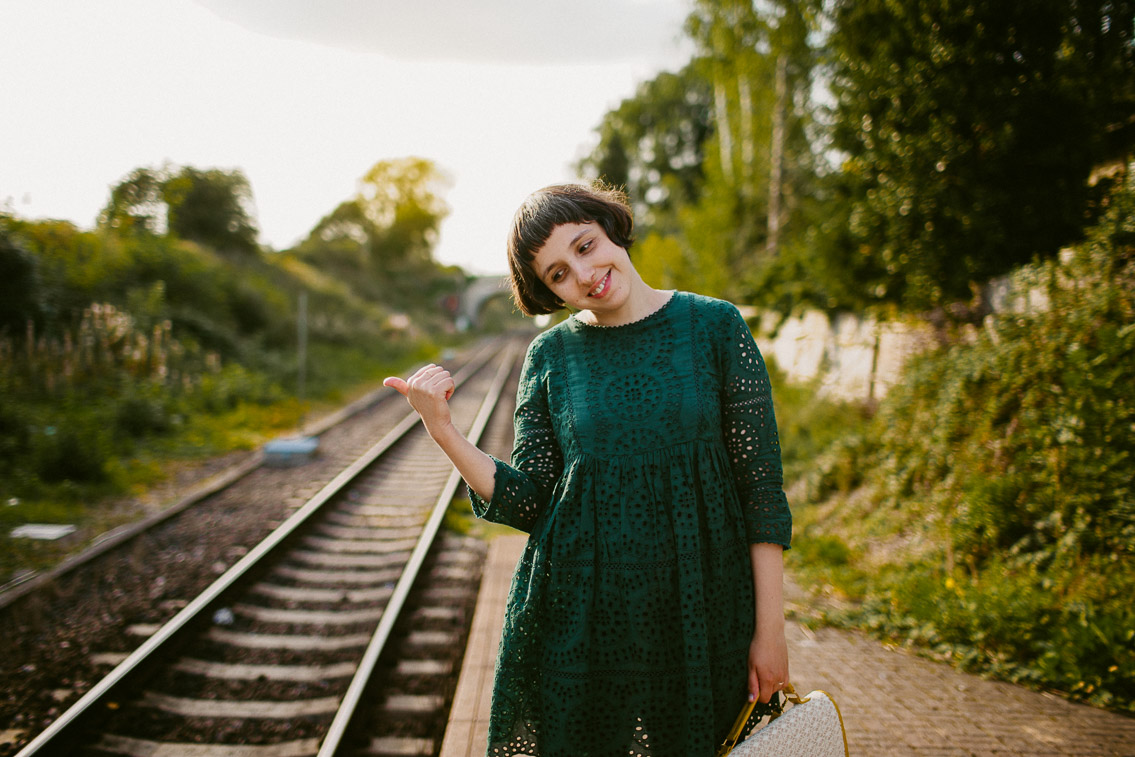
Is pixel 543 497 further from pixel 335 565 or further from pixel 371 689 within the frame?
pixel 335 565

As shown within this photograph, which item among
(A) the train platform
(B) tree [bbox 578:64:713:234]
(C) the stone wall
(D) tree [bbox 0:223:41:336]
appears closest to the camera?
(A) the train platform

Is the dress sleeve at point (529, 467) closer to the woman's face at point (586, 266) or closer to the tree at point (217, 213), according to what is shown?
the woman's face at point (586, 266)

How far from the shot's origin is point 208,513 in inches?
238

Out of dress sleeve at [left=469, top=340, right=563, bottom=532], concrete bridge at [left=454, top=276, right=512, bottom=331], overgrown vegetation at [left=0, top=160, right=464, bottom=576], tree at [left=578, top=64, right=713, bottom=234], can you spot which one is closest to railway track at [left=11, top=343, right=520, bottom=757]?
overgrown vegetation at [left=0, top=160, right=464, bottom=576]

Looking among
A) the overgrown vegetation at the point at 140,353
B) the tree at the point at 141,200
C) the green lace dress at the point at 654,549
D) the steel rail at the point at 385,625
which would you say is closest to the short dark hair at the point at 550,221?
the green lace dress at the point at 654,549

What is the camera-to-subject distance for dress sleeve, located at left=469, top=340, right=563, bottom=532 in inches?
61.4

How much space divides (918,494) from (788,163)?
42.5 feet

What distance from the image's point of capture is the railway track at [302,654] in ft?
9.86

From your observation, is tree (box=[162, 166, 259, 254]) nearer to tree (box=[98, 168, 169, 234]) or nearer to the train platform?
tree (box=[98, 168, 169, 234])

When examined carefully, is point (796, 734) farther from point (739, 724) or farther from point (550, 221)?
point (550, 221)

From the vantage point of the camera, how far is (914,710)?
3.07m

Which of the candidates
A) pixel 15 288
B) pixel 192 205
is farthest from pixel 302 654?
pixel 192 205

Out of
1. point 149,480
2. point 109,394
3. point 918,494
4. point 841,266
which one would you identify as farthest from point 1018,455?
point 109,394

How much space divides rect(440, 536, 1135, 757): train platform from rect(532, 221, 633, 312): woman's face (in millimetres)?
2182
